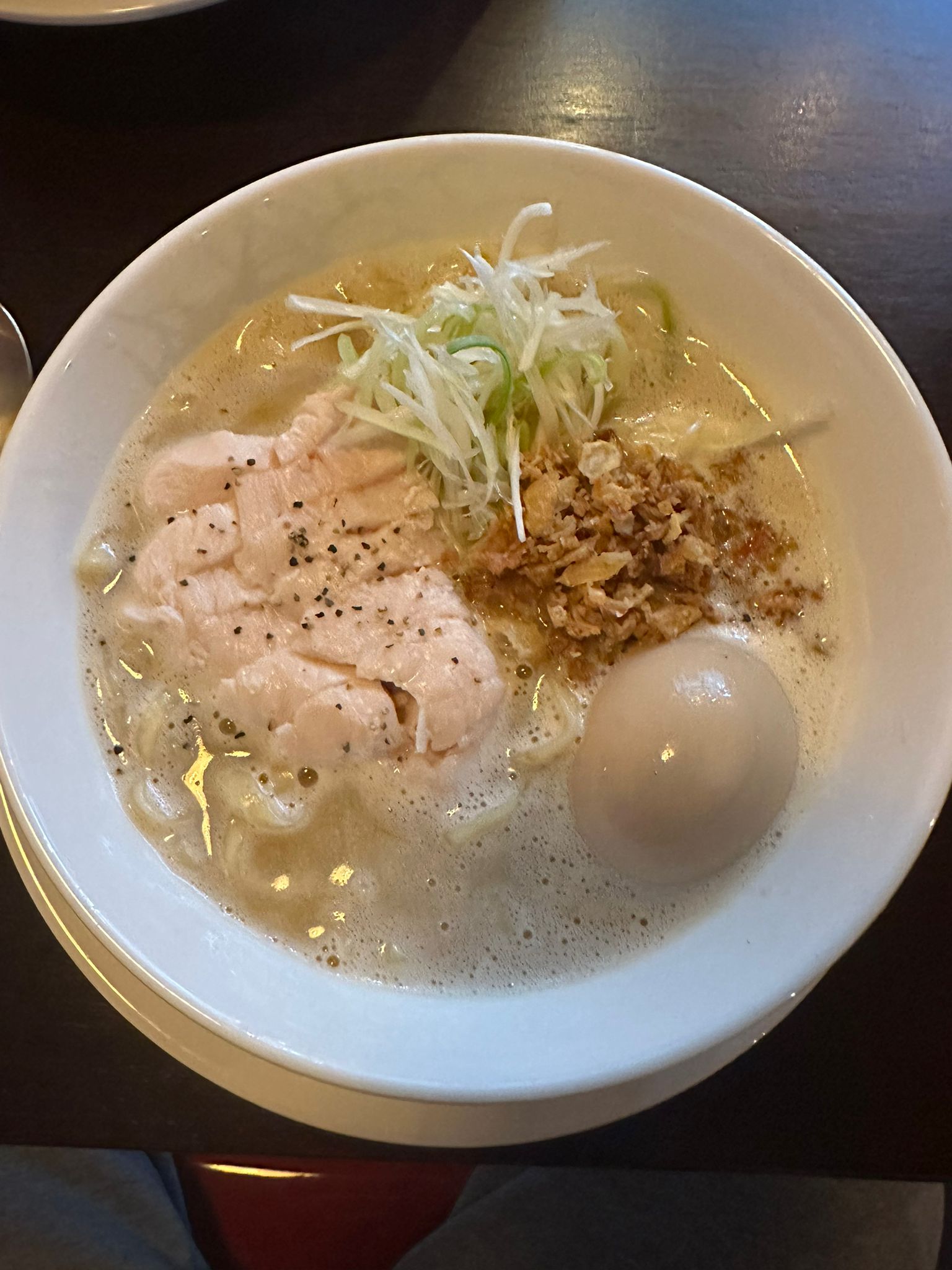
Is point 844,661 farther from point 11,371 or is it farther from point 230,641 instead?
point 11,371

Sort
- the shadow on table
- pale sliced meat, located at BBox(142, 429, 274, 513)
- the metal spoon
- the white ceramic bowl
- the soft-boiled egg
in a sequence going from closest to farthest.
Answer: the white ceramic bowl
the soft-boiled egg
pale sliced meat, located at BBox(142, 429, 274, 513)
the metal spoon
the shadow on table

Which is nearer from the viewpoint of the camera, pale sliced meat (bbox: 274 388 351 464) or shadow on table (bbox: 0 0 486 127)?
pale sliced meat (bbox: 274 388 351 464)

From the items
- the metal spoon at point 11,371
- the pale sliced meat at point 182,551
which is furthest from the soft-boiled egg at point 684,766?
the metal spoon at point 11,371

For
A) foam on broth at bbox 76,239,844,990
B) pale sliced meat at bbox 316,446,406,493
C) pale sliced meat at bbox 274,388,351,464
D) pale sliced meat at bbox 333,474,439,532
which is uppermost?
pale sliced meat at bbox 274,388,351,464

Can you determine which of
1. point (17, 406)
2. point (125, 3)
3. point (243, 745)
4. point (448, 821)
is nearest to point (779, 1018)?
point (448, 821)

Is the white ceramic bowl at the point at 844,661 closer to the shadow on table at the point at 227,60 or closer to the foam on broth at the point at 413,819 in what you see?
the foam on broth at the point at 413,819

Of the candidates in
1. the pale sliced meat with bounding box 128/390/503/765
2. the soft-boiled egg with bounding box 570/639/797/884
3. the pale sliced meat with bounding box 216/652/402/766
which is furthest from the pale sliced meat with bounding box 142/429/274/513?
the soft-boiled egg with bounding box 570/639/797/884

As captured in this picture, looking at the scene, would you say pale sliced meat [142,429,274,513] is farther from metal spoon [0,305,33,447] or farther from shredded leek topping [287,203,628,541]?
metal spoon [0,305,33,447]

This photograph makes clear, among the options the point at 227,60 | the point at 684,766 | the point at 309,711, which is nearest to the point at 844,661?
the point at 684,766
